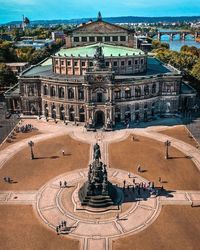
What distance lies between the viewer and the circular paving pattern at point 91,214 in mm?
47828

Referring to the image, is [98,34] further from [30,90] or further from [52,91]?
[30,90]

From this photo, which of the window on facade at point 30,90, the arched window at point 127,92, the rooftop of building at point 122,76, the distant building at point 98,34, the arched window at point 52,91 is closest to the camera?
the arched window at point 127,92

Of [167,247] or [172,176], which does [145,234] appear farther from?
[172,176]

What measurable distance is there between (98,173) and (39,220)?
494 inches

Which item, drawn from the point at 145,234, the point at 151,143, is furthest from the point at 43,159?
the point at 145,234

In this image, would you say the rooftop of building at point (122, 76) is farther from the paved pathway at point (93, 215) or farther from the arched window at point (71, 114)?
the paved pathway at point (93, 215)

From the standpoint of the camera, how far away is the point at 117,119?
3733 inches

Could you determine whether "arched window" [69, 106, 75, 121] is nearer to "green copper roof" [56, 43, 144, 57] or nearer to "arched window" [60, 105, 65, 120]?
"arched window" [60, 105, 65, 120]

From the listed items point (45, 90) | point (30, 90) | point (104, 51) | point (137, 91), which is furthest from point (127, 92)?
point (30, 90)

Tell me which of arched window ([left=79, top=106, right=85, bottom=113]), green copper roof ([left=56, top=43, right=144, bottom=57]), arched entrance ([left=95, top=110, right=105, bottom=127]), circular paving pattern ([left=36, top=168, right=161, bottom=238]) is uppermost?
green copper roof ([left=56, top=43, right=144, bottom=57])

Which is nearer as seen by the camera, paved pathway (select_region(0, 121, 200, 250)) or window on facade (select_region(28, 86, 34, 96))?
paved pathway (select_region(0, 121, 200, 250))

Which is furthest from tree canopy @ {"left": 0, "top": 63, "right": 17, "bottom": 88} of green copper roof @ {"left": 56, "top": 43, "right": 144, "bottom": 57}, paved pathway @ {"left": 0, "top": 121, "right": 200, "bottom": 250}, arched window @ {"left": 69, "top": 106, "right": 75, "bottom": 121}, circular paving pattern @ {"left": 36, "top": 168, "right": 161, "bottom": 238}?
circular paving pattern @ {"left": 36, "top": 168, "right": 161, "bottom": 238}

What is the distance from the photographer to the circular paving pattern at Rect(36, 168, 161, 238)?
157 feet

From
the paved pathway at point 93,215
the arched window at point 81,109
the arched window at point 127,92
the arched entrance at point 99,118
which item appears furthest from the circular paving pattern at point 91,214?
the arched window at point 127,92
